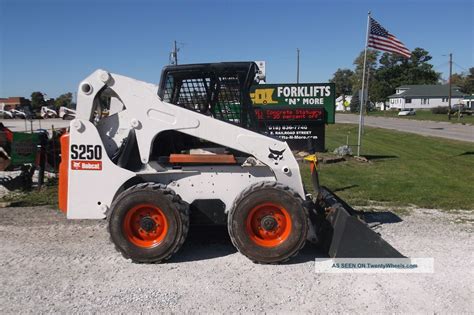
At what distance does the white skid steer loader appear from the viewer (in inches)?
210

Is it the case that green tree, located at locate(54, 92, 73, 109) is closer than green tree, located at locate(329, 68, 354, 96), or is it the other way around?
green tree, located at locate(54, 92, 73, 109)

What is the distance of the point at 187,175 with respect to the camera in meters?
5.68

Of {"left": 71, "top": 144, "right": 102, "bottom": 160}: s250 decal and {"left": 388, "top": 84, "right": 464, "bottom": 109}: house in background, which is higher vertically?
{"left": 388, "top": 84, "right": 464, "bottom": 109}: house in background

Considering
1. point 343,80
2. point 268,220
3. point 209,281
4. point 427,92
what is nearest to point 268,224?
point 268,220

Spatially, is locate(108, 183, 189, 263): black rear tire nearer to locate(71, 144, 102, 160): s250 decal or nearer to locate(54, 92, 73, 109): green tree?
locate(71, 144, 102, 160): s250 decal

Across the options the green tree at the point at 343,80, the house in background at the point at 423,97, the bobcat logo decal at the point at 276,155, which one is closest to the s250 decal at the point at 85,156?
the bobcat logo decal at the point at 276,155

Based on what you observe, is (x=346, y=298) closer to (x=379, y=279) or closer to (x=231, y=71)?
(x=379, y=279)

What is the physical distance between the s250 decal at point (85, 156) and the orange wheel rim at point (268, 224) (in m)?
1.90

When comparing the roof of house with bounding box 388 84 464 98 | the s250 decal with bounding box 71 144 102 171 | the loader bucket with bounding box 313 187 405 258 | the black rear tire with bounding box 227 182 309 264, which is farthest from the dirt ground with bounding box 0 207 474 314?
the roof of house with bounding box 388 84 464 98

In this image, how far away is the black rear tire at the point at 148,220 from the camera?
530 cm

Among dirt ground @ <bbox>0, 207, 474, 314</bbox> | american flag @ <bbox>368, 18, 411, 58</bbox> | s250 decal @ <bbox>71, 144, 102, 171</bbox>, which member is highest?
american flag @ <bbox>368, 18, 411, 58</bbox>

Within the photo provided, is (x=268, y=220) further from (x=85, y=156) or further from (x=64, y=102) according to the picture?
(x=64, y=102)

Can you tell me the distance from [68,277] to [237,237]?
6.13 feet

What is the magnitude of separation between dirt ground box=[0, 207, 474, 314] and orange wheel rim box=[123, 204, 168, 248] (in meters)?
0.31
